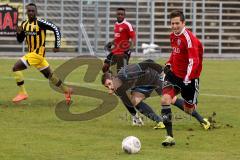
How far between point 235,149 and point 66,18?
32395 millimetres

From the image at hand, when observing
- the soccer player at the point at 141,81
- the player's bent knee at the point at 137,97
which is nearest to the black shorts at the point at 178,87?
the soccer player at the point at 141,81

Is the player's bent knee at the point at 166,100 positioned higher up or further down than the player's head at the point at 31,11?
further down

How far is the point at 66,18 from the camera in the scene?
140ft

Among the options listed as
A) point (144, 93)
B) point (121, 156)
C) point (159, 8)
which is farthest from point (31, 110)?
point (159, 8)

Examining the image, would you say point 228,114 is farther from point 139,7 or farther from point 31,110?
point 139,7

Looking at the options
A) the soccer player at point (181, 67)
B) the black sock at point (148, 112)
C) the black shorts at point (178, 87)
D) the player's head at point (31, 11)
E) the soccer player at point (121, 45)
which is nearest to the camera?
the soccer player at point (181, 67)

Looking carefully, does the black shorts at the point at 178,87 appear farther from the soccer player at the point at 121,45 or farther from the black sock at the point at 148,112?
the soccer player at the point at 121,45

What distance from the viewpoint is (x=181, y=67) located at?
12.0 metres

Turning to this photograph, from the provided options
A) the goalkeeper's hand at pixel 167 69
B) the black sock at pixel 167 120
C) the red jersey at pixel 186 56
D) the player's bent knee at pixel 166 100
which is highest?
the red jersey at pixel 186 56

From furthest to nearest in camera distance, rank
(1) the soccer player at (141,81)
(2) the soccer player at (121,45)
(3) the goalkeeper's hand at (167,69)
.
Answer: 1. (2) the soccer player at (121,45)
2. (1) the soccer player at (141,81)
3. (3) the goalkeeper's hand at (167,69)

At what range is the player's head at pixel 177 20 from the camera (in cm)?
1152

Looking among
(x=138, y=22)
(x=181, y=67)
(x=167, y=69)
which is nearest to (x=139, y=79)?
(x=167, y=69)

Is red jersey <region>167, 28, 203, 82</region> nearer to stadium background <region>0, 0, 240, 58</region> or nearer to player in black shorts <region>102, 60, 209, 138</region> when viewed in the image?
player in black shorts <region>102, 60, 209, 138</region>

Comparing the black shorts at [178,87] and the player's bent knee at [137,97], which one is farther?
the player's bent knee at [137,97]
